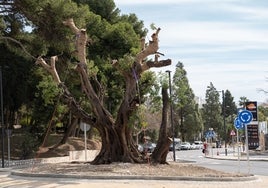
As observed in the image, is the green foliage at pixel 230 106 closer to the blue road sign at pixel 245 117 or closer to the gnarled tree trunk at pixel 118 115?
the gnarled tree trunk at pixel 118 115

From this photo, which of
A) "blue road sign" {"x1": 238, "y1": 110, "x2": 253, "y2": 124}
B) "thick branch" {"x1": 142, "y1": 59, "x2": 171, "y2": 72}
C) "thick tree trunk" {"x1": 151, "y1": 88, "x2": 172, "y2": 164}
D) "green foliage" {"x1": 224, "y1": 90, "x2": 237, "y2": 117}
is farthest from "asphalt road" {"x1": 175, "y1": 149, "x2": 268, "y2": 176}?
"green foliage" {"x1": 224, "y1": 90, "x2": 237, "y2": 117}

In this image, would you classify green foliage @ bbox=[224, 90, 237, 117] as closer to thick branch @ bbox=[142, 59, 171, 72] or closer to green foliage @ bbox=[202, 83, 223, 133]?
green foliage @ bbox=[202, 83, 223, 133]

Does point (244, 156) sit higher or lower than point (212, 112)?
lower

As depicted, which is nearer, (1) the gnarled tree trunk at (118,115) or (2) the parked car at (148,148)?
(1) the gnarled tree trunk at (118,115)

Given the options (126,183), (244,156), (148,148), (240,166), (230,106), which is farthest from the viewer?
(230,106)

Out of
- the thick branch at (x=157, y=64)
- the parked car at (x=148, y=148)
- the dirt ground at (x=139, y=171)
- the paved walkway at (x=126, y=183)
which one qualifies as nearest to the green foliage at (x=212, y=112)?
the parked car at (x=148, y=148)

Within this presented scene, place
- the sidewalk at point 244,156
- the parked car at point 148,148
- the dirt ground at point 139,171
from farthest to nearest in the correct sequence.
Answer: the sidewalk at point 244,156
the parked car at point 148,148
the dirt ground at point 139,171

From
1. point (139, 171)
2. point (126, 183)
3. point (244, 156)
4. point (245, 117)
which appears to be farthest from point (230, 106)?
point (126, 183)

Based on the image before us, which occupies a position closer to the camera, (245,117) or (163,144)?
(245,117)

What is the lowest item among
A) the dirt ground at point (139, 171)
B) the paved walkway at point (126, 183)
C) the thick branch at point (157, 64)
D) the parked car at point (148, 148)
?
the paved walkway at point (126, 183)

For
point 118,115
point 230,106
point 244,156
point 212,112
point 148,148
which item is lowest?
point 244,156

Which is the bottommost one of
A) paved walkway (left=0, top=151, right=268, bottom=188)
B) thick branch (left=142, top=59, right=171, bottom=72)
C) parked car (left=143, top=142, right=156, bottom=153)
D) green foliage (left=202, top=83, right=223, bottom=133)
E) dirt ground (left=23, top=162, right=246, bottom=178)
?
paved walkway (left=0, top=151, right=268, bottom=188)

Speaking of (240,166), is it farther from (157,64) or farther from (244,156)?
(244,156)

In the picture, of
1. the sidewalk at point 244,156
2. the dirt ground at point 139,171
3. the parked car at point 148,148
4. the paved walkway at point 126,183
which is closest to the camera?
the paved walkway at point 126,183
